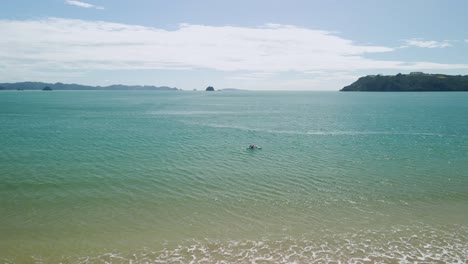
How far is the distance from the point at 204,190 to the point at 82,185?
41.4ft

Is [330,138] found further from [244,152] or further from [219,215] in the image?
[219,215]

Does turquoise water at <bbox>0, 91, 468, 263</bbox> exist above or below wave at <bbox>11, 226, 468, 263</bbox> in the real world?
above

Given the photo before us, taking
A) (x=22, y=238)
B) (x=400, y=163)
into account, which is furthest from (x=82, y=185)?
(x=400, y=163)

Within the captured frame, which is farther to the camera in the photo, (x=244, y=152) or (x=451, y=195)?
(x=244, y=152)

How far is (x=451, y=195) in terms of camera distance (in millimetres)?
31891

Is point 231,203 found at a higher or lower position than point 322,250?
higher

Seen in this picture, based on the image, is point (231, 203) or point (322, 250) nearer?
point (322, 250)

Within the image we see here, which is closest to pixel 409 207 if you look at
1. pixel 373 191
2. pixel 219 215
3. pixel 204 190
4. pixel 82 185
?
pixel 373 191

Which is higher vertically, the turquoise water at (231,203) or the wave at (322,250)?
the turquoise water at (231,203)

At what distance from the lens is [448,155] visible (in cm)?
4941

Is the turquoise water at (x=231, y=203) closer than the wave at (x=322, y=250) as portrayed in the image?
No

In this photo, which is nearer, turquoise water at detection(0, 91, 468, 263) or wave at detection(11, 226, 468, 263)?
wave at detection(11, 226, 468, 263)

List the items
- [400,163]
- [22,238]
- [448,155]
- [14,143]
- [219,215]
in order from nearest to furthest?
[22,238] → [219,215] → [400,163] → [448,155] → [14,143]

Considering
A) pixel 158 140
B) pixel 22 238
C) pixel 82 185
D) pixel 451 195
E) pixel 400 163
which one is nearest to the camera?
pixel 22 238
